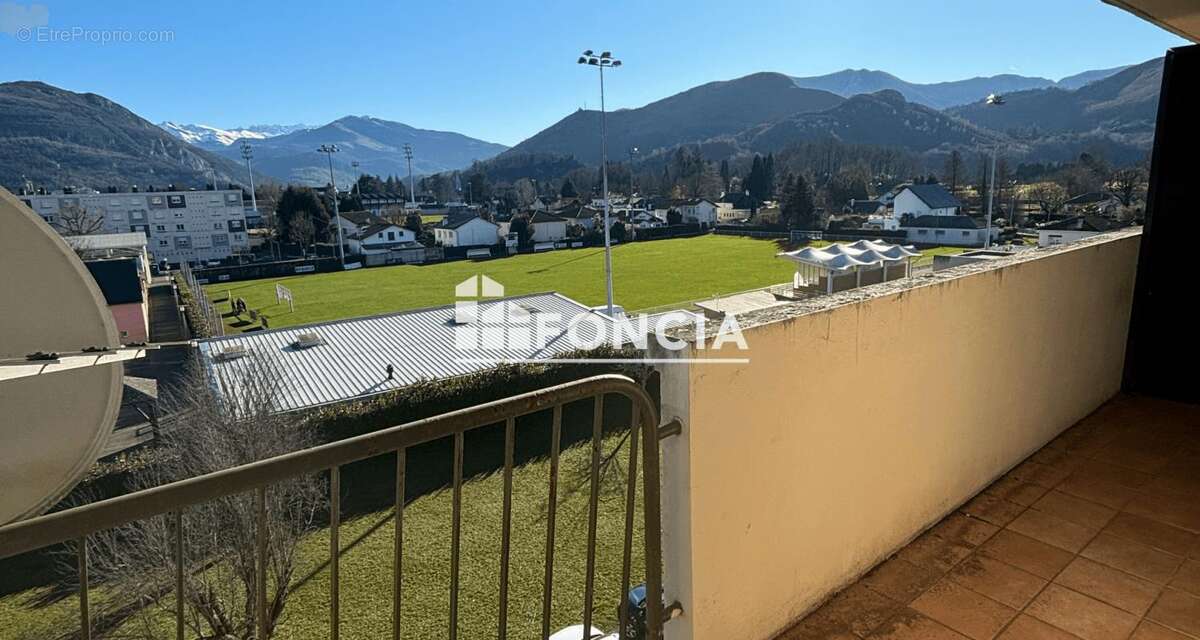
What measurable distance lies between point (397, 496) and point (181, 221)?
50.8 metres

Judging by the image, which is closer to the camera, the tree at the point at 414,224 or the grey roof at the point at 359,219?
the grey roof at the point at 359,219

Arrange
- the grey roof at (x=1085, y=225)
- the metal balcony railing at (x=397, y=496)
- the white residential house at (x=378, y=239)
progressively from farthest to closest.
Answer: the white residential house at (x=378, y=239) → the grey roof at (x=1085, y=225) → the metal balcony railing at (x=397, y=496)

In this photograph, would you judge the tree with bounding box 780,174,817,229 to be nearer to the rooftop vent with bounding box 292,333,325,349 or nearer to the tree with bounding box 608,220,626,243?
the tree with bounding box 608,220,626,243

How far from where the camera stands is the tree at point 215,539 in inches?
221

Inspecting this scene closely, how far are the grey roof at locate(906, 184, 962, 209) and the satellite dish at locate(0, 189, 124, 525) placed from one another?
5342 cm

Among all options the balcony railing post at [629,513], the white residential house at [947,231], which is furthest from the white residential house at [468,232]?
the balcony railing post at [629,513]

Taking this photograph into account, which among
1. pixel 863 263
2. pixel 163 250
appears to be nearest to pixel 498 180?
pixel 163 250

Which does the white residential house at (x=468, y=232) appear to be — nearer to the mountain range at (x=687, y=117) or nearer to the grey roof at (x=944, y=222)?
the grey roof at (x=944, y=222)

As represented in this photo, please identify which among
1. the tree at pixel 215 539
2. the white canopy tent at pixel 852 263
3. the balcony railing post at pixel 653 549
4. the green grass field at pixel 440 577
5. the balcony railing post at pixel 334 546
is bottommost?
the green grass field at pixel 440 577

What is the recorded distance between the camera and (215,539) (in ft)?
17.9

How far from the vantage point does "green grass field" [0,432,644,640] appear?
20.2 ft

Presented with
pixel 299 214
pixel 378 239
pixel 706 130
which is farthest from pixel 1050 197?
pixel 706 130

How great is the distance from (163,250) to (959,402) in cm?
5099

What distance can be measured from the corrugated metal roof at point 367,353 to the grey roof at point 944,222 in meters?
32.5
